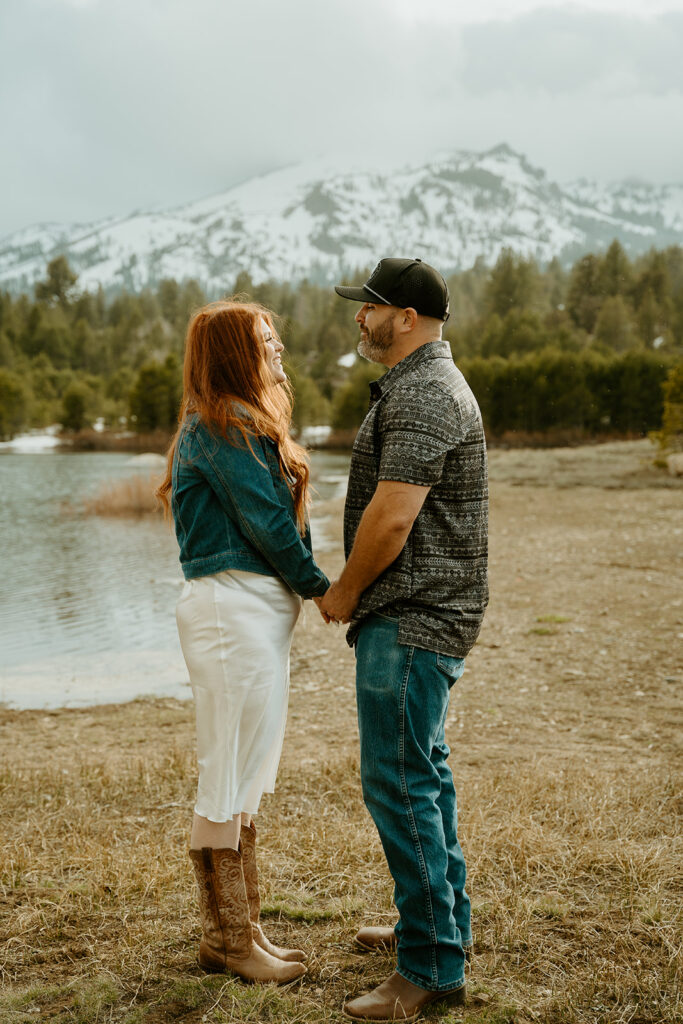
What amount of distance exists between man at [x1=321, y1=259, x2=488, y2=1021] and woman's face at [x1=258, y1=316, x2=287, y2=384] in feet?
1.13

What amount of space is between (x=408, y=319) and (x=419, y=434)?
1.40 ft

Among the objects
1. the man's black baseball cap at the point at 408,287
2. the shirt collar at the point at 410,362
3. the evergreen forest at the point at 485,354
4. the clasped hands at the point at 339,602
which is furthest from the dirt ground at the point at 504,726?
the evergreen forest at the point at 485,354

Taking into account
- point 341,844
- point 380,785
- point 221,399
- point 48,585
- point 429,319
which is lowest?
point 48,585

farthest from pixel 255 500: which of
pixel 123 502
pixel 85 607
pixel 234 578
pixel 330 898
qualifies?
pixel 123 502

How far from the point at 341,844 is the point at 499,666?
4959 millimetres

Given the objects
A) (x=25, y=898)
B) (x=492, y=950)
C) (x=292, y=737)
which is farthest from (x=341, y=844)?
(x=292, y=737)

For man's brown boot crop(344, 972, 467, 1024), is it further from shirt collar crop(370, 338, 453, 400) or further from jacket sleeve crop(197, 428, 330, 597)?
shirt collar crop(370, 338, 453, 400)

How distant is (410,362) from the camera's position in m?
2.79

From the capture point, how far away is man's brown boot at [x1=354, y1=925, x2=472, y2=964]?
10.3 feet

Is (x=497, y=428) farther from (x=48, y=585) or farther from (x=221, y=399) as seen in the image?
(x=221, y=399)

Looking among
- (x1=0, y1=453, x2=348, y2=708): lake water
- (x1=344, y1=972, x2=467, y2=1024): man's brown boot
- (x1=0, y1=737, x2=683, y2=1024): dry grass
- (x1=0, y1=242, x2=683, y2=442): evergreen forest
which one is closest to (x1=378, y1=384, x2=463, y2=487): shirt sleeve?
(x1=0, y1=242, x2=683, y2=442): evergreen forest

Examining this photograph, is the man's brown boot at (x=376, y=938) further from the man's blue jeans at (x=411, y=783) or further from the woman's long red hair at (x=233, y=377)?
the woman's long red hair at (x=233, y=377)

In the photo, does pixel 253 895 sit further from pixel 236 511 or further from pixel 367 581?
pixel 236 511

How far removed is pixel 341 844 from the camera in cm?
400
